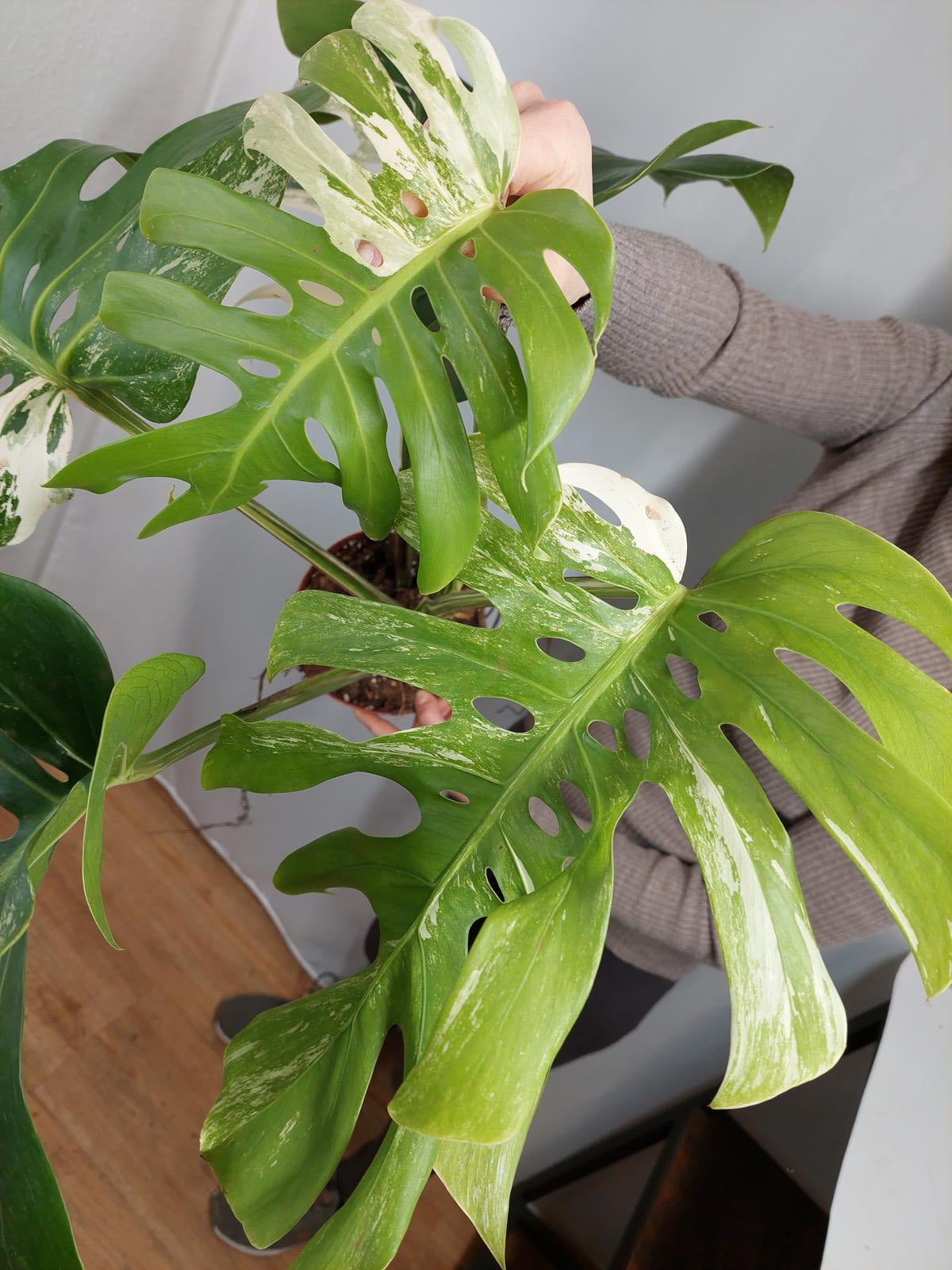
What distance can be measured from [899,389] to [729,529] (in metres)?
0.30

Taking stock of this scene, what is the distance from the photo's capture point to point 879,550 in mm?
428

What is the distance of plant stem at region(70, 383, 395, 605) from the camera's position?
0.59m

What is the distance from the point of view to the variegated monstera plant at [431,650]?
395mm

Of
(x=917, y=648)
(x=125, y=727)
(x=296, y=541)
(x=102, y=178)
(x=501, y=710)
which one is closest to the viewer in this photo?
(x=125, y=727)

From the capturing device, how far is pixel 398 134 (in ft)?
1.38

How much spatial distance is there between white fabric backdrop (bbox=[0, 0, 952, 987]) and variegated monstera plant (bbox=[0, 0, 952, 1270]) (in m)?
0.39

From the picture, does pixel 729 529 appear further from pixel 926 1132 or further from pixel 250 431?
pixel 250 431

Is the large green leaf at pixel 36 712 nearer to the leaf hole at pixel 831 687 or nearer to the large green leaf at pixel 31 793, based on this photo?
the large green leaf at pixel 31 793

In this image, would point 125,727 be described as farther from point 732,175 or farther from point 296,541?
point 732,175

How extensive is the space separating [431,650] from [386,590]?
1.30ft

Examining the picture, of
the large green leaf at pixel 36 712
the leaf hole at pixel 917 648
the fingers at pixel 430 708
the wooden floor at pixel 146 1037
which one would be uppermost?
the leaf hole at pixel 917 648

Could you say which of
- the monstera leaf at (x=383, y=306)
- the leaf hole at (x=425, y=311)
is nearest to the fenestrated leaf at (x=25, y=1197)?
the monstera leaf at (x=383, y=306)

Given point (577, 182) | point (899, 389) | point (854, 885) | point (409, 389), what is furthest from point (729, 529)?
point (409, 389)

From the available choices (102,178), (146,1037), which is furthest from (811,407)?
(146,1037)
